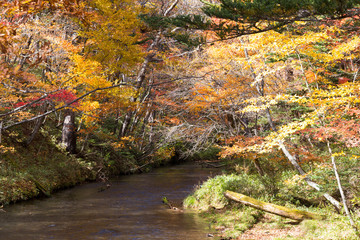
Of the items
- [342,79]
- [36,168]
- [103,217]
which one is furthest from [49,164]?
[342,79]

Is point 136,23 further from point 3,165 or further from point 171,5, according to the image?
point 3,165

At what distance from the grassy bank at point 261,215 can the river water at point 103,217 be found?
655mm

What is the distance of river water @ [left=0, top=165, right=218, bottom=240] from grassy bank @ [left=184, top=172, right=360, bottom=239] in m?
0.66

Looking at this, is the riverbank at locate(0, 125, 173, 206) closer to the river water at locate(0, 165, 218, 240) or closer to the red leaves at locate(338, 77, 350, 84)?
the river water at locate(0, 165, 218, 240)

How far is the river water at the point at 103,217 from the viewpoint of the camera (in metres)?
7.59

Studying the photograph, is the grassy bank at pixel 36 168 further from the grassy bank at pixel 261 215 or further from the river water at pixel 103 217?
the grassy bank at pixel 261 215

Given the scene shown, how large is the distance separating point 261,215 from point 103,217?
4354mm

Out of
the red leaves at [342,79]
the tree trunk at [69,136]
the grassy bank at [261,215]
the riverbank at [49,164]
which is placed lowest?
the grassy bank at [261,215]

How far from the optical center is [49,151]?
15250 mm

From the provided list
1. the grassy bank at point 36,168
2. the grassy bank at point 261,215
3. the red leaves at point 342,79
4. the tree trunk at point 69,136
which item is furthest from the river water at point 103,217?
the red leaves at point 342,79

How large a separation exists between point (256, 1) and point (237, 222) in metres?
5.43

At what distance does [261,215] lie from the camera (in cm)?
872

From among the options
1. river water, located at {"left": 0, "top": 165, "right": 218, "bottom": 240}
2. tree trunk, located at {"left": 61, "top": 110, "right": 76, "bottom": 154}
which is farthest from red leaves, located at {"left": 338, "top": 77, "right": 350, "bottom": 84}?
tree trunk, located at {"left": 61, "top": 110, "right": 76, "bottom": 154}

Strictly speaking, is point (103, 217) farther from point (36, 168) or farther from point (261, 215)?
point (36, 168)
